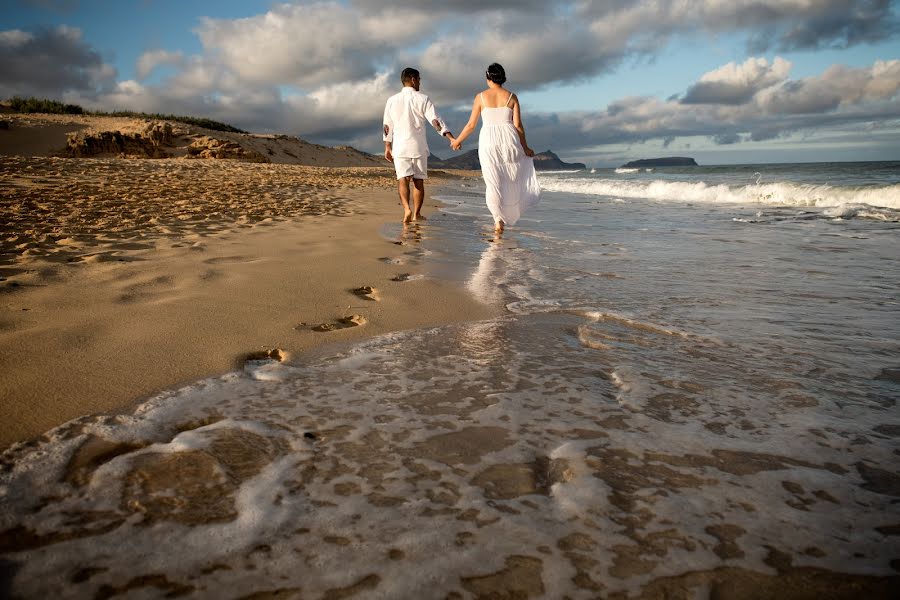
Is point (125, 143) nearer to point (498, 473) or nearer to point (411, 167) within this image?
point (411, 167)

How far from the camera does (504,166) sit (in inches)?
237

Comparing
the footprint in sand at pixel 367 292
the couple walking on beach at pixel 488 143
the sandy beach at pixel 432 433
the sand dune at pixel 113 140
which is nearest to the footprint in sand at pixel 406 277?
the sandy beach at pixel 432 433

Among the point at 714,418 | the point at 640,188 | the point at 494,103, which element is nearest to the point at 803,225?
the point at 494,103

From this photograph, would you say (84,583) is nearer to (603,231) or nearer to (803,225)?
(603,231)

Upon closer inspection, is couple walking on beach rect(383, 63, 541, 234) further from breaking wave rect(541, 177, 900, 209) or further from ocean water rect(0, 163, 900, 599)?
breaking wave rect(541, 177, 900, 209)

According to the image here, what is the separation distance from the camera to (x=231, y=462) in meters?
1.34

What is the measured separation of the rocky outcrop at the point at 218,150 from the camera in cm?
2145

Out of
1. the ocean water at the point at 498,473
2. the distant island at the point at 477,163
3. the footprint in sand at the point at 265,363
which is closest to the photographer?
the ocean water at the point at 498,473

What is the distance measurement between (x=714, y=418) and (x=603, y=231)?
5162mm

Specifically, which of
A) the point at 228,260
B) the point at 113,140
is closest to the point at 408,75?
the point at 228,260

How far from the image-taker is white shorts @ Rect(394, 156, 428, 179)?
6.77 meters

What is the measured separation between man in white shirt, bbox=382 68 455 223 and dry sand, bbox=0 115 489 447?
3.68 feet

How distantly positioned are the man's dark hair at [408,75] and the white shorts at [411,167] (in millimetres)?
976

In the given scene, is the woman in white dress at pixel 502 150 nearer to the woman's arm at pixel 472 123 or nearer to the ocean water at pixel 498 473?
the woman's arm at pixel 472 123
